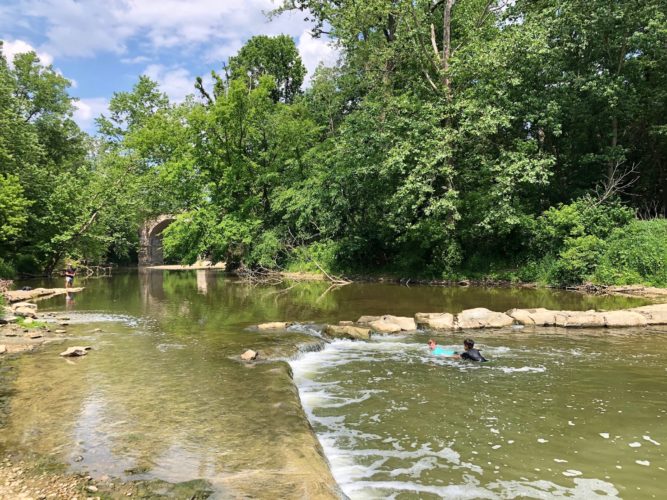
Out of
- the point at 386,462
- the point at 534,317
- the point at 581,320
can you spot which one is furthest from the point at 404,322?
the point at 386,462

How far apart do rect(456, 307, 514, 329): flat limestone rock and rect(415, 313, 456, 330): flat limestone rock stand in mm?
238

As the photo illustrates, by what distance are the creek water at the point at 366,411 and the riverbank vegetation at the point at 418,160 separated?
1244 cm

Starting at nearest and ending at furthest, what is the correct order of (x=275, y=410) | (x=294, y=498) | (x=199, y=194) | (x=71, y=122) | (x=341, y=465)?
(x=294, y=498)
(x=341, y=465)
(x=275, y=410)
(x=199, y=194)
(x=71, y=122)

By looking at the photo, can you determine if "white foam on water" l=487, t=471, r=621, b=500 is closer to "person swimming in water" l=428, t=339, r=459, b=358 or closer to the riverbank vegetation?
"person swimming in water" l=428, t=339, r=459, b=358

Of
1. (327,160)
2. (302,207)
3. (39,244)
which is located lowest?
(39,244)

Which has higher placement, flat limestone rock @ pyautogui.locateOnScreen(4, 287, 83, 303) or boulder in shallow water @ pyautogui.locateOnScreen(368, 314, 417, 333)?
flat limestone rock @ pyautogui.locateOnScreen(4, 287, 83, 303)

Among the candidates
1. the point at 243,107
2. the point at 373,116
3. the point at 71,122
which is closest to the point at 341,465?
the point at 373,116

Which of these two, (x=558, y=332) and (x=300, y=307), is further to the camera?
(x=300, y=307)

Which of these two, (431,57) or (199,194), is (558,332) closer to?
(431,57)

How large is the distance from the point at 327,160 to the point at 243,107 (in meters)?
7.38

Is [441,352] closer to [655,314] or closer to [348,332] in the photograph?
[348,332]

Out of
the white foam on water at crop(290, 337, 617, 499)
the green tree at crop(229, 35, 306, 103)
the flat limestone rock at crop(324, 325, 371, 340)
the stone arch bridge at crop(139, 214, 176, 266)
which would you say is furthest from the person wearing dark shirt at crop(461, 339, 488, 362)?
the stone arch bridge at crop(139, 214, 176, 266)

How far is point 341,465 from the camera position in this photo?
216 inches

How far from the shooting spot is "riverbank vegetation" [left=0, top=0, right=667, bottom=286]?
2262cm
